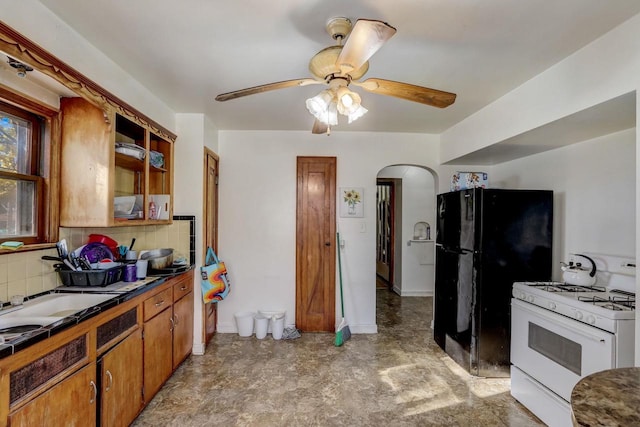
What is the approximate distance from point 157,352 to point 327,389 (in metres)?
1.30

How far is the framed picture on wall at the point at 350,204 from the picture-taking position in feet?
12.2

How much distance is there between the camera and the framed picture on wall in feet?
12.2

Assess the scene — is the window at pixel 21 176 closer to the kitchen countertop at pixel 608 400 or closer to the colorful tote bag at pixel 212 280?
the colorful tote bag at pixel 212 280

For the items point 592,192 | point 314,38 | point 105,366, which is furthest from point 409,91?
point 105,366

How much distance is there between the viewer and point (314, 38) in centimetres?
175

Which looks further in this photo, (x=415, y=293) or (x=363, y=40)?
(x=415, y=293)

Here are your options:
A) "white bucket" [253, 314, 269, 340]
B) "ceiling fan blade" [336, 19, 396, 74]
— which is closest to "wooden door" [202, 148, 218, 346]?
"white bucket" [253, 314, 269, 340]

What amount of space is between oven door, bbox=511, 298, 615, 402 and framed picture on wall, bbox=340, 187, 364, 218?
177 cm

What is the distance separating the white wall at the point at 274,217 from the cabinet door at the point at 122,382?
1663 millimetres

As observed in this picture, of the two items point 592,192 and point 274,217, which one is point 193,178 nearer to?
point 274,217

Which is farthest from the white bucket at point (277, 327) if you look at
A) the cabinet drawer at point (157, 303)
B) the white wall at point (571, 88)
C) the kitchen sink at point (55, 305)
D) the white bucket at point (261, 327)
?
the white wall at point (571, 88)

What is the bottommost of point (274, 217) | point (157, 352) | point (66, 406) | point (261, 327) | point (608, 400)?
point (261, 327)

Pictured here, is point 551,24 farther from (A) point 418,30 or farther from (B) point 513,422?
(B) point 513,422

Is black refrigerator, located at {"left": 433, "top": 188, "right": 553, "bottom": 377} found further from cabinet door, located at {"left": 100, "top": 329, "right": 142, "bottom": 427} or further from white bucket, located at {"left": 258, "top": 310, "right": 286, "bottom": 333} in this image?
cabinet door, located at {"left": 100, "top": 329, "right": 142, "bottom": 427}
